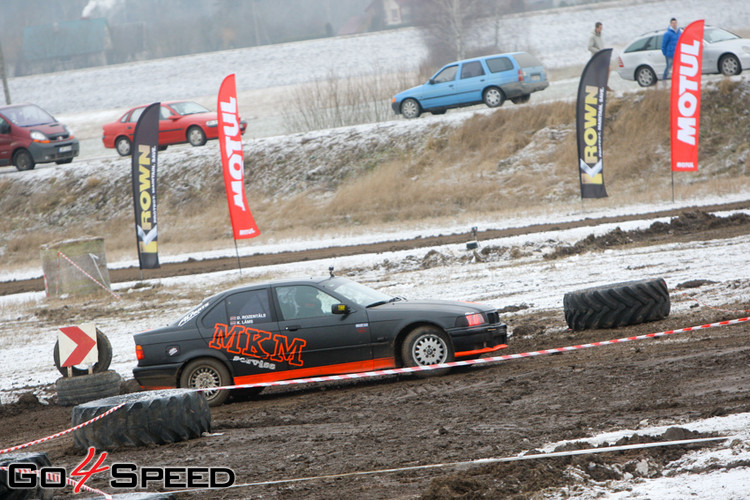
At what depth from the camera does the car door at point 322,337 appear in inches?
358

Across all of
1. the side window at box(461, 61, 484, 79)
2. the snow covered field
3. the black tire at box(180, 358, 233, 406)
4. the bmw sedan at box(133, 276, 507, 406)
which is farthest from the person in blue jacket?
the black tire at box(180, 358, 233, 406)

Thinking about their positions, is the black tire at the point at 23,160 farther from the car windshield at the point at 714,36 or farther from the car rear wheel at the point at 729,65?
the car rear wheel at the point at 729,65

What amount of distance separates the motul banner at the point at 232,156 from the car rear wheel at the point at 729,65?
16.5 metres

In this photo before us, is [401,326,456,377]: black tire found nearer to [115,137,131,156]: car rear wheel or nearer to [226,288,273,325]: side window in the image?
[226,288,273,325]: side window

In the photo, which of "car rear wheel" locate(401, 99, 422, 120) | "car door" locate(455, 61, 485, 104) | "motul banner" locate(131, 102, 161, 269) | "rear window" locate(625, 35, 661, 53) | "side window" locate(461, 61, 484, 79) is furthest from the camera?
"car rear wheel" locate(401, 99, 422, 120)

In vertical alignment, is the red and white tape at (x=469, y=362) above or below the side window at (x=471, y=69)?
below

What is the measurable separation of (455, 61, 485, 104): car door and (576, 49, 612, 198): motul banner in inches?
307

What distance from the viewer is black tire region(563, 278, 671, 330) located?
10.1 m

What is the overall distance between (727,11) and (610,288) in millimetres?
58858

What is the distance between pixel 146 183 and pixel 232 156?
2.51m

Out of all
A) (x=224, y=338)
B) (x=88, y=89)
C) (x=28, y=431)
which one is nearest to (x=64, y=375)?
(x=28, y=431)

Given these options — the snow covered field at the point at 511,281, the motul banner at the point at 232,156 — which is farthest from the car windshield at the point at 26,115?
the motul banner at the point at 232,156

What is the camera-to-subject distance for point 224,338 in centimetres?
931

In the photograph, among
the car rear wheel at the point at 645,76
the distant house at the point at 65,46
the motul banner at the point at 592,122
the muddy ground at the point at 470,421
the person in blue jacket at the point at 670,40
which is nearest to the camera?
the muddy ground at the point at 470,421
